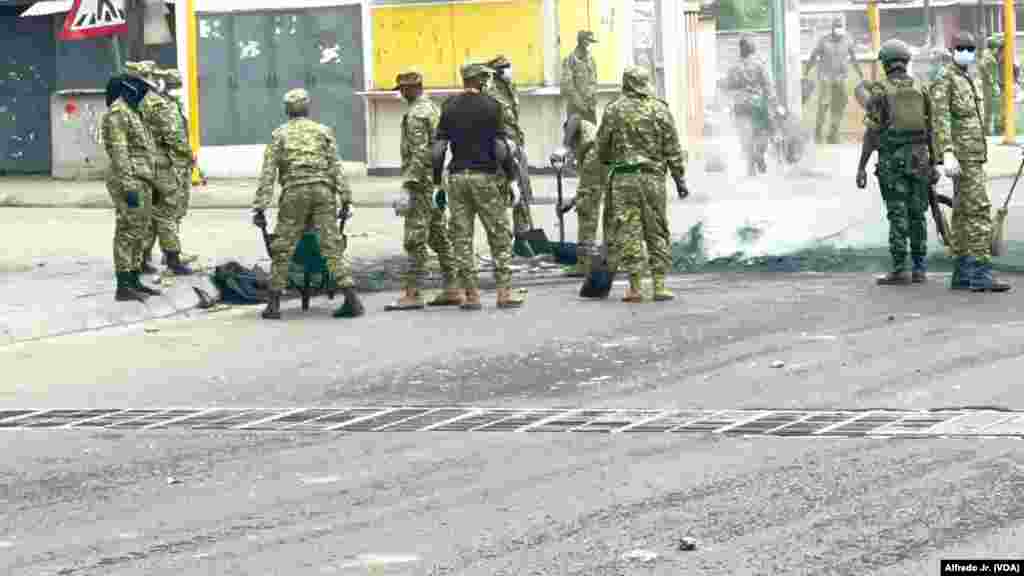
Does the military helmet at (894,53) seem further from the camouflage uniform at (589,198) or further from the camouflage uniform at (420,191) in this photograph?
the camouflage uniform at (420,191)

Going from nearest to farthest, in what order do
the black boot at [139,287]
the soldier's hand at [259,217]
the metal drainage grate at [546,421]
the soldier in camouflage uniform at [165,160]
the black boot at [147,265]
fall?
the metal drainage grate at [546,421], the soldier's hand at [259,217], the black boot at [139,287], the soldier in camouflage uniform at [165,160], the black boot at [147,265]

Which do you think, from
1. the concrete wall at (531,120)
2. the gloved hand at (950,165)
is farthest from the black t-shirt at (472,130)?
the concrete wall at (531,120)

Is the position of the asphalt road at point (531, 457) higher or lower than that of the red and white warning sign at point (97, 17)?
lower

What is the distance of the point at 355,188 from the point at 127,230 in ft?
36.0

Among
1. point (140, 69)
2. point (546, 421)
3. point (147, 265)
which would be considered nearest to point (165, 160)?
point (140, 69)

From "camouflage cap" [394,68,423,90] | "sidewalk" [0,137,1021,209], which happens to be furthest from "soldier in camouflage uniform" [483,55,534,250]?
"sidewalk" [0,137,1021,209]

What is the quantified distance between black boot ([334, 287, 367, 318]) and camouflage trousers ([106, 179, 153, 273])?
187cm

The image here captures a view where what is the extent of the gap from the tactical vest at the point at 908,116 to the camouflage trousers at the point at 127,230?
19.0 feet

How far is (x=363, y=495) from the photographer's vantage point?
9516 mm

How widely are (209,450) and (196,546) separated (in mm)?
2374

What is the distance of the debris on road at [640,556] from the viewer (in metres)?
8.08

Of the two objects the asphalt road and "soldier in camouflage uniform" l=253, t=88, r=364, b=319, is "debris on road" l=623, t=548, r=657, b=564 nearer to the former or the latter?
the asphalt road

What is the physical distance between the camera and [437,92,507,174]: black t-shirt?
55.0 feet

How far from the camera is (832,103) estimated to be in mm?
29500
